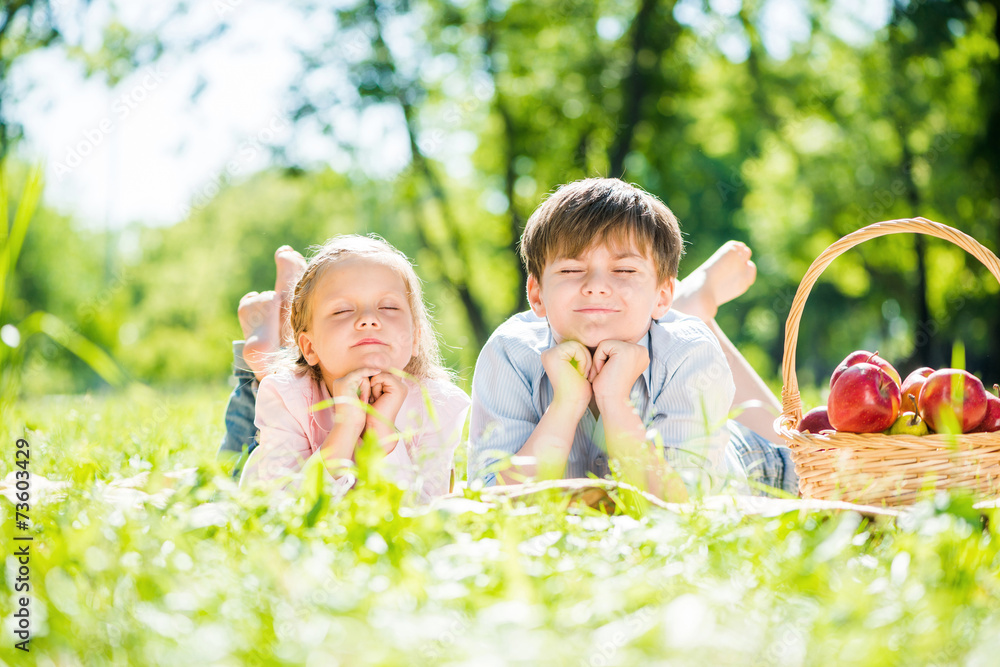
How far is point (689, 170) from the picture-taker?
1566 centimetres

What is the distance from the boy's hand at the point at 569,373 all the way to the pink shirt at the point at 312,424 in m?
0.33

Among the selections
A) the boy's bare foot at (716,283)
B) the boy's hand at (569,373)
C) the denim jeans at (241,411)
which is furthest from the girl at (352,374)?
the boy's bare foot at (716,283)

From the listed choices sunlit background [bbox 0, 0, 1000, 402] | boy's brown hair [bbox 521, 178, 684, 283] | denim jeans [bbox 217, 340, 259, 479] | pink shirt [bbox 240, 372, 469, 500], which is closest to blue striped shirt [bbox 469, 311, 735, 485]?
pink shirt [bbox 240, 372, 469, 500]

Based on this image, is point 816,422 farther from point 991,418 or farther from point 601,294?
point 601,294

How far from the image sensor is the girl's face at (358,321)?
2484 millimetres

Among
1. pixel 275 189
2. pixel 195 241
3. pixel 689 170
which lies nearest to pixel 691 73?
pixel 689 170

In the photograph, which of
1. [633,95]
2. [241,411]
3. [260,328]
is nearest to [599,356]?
[260,328]

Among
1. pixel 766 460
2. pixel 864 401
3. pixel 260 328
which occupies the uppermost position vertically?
pixel 260 328

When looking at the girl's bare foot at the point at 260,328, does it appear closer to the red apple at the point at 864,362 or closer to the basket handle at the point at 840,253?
the basket handle at the point at 840,253

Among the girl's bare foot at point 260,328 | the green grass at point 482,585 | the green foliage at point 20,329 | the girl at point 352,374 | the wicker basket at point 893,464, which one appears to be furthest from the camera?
the girl's bare foot at point 260,328

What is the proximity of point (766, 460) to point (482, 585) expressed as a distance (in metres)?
2.57

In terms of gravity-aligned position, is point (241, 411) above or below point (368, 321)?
below

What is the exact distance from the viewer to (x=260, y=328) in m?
3.44

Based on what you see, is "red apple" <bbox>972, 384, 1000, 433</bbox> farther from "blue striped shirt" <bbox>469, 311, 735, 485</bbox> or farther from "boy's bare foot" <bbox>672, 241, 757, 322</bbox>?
"boy's bare foot" <bbox>672, 241, 757, 322</bbox>
